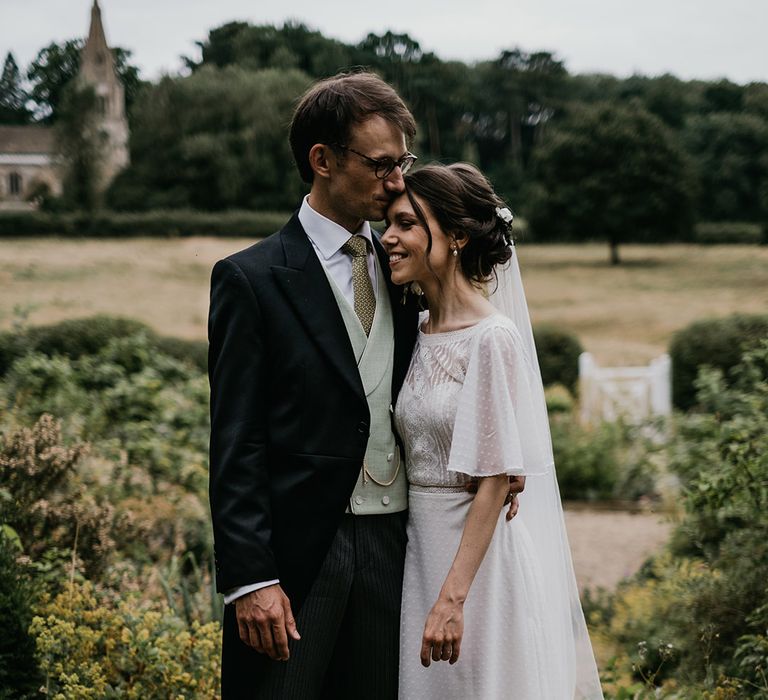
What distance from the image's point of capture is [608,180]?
17594mm

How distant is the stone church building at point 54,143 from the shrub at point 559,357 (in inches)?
272

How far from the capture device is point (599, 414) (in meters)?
10.7

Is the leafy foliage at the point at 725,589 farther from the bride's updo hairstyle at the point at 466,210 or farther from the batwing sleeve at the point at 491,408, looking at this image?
the bride's updo hairstyle at the point at 466,210

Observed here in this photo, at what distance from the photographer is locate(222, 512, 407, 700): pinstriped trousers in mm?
2266

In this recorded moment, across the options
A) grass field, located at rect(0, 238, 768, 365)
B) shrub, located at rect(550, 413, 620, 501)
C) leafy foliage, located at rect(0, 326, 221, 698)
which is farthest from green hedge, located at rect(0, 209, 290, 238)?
shrub, located at rect(550, 413, 620, 501)

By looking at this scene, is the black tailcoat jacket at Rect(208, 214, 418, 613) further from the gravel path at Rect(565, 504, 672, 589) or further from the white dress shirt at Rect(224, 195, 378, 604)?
Result: the gravel path at Rect(565, 504, 672, 589)

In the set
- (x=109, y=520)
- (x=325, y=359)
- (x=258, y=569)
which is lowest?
(x=109, y=520)

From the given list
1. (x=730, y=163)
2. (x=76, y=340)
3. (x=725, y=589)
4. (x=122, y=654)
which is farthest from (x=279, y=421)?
(x=730, y=163)

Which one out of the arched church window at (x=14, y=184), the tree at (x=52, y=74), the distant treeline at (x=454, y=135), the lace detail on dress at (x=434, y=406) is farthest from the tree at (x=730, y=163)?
the lace detail on dress at (x=434, y=406)

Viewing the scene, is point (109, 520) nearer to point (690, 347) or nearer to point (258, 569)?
point (258, 569)

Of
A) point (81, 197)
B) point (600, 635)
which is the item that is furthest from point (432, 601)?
point (81, 197)

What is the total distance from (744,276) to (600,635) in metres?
10.4

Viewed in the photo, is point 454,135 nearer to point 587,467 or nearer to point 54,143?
point 54,143

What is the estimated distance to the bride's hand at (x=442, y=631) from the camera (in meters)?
2.19
